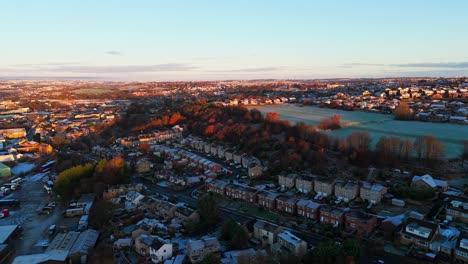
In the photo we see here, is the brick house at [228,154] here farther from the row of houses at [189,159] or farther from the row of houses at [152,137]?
the row of houses at [152,137]

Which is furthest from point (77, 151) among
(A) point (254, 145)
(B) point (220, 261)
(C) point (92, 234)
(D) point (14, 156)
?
(B) point (220, 261)

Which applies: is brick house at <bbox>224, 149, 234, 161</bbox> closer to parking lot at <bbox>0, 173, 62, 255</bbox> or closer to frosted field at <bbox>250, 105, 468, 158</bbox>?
parking lot at <bbox>0, 173, 62, 255</bbox>

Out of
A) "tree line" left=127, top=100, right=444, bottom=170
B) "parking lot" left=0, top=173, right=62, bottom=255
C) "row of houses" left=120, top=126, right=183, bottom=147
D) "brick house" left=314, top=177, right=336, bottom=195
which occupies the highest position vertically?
"tree line" left=127, top=100, right=444, bottom=170

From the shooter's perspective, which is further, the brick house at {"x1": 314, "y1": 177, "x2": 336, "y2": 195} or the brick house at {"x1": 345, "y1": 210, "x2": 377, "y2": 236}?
the brick house at {"x1": 314, "y1": 177, "x2": 336, "y2": 195}

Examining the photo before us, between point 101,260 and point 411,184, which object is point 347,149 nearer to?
point 411,184

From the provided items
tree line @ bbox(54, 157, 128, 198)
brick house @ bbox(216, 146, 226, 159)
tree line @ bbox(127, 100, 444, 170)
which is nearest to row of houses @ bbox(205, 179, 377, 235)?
tree line @ bbox(127, 100, 444, 170)

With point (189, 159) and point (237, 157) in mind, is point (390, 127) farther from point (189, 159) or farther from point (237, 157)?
point (189, 159)

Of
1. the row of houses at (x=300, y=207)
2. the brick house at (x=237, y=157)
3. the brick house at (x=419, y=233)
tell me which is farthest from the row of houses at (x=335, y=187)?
the brick house at (x=237, y=157)
